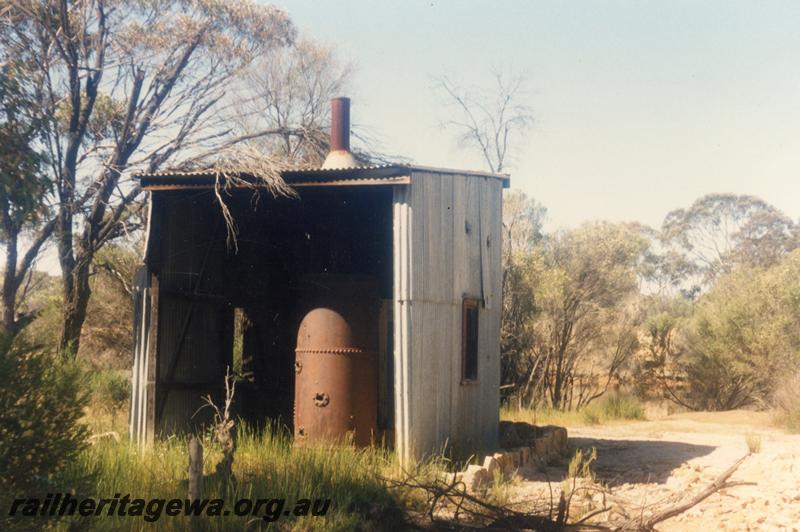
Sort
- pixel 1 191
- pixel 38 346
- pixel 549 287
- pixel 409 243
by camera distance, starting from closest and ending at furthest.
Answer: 1. pixel 38 346
2. pixel 1 191
3. pixel 409 243
4. pixel 549 287

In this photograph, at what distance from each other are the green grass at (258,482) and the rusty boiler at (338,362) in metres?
1.11

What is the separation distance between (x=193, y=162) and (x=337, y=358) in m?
6.31

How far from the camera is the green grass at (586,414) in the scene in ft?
70.4

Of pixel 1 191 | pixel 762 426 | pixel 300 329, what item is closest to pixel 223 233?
pixel 300 329

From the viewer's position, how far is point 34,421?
7.38m

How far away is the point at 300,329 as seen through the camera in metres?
13.8

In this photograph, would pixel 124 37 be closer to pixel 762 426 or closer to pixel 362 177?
pixel 362 177

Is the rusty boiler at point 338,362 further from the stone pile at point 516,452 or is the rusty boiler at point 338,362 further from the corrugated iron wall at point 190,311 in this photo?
the corrugated iron wall at point 190,311

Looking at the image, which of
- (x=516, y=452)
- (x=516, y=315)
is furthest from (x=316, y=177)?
(x=516, y=315)

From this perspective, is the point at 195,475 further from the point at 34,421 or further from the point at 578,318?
the point at 578,318

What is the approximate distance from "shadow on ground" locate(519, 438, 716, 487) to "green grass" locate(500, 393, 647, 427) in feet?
9.46

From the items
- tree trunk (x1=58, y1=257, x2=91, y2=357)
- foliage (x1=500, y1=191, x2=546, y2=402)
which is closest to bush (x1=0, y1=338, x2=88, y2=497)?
tree trunk (x1=58, y1=257, x2=91, y2=357)

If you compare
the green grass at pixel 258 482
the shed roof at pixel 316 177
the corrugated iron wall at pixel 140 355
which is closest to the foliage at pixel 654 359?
the shed roof at pixel 316 177

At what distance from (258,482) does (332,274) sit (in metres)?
4.75
